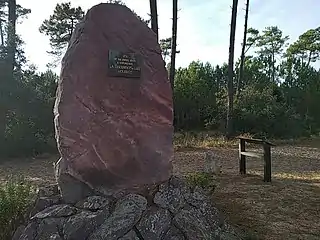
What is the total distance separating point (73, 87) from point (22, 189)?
1248 millimetres

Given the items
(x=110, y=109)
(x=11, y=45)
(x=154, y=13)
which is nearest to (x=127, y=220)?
(x=110, y=109)

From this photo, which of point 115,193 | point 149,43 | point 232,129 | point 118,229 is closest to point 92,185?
point 115,193

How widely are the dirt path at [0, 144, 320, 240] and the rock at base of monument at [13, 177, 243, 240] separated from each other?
101cm

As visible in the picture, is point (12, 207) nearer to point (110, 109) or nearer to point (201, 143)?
point (110, 109)

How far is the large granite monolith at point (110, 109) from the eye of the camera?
4160 millimetres

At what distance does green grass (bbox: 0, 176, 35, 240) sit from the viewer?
4219 mm

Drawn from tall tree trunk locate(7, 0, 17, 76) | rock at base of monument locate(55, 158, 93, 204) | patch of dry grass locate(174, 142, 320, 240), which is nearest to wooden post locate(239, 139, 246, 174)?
patch of dry grass locate(174, 142, 320, 240)

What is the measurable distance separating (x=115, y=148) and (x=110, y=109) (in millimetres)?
404

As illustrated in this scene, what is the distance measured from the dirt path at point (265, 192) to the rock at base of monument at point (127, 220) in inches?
39.7

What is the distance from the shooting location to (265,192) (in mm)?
6902

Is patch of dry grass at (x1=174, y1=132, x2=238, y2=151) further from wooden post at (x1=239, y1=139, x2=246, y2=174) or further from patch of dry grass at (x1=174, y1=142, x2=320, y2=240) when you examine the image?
wooden post at (x1=239, y1=139, x2=246, y2=174)

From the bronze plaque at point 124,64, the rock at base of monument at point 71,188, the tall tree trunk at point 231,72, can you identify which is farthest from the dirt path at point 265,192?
the tall tree trunk at point 231,72

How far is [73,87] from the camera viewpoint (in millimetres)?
4164

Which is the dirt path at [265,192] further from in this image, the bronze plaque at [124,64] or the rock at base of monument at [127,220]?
A: the bronze plaque at [124,64]
